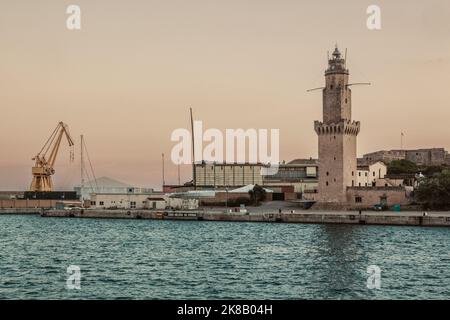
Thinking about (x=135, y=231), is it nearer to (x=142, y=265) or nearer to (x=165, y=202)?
(x=142, y=265)

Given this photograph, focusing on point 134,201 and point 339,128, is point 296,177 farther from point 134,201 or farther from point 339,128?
point 339,128

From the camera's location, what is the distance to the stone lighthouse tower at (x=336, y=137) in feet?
310

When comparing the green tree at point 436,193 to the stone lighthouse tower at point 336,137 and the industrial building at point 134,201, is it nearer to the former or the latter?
the stone lighthouse tower at point 336,137

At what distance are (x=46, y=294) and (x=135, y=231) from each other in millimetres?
42052

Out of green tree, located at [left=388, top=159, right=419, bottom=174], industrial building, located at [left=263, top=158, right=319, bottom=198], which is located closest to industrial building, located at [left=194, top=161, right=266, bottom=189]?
industrial building, located at [left=263, top=158, right=319, bottom=198]

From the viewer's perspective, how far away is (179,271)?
39344mm

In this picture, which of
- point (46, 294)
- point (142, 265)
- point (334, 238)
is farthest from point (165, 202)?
point (46, 294)

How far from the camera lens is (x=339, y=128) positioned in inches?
3698

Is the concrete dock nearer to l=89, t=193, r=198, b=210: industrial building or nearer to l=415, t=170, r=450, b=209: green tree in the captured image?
l=415, t=170, r=450, b=209: green tree

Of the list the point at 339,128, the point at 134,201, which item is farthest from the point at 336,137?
the point at 134,201

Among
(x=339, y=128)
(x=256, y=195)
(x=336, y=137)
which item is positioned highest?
(x=339, y=128)

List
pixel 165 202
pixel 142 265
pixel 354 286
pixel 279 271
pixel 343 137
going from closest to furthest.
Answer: pixel 354 286, pixel 279 271, pixel 142 265, pixel 343 137, pixel 165 202

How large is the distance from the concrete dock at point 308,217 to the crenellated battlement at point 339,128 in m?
12.6

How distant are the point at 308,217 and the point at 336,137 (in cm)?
1614
